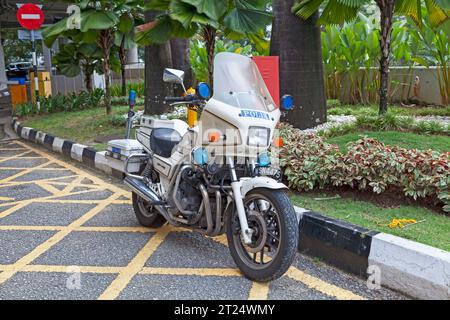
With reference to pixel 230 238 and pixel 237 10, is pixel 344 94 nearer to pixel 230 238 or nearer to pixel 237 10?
pixel 237 10

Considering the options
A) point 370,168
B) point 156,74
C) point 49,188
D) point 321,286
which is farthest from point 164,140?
point 156,74

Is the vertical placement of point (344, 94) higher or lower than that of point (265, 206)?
higher

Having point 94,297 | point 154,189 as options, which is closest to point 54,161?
point 154,189

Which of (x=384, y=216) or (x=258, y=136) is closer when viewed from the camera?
(x=258, y=136)

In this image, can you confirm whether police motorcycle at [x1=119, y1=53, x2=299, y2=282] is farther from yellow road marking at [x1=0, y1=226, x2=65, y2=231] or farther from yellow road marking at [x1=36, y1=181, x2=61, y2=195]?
yellow road marking at [x1=36, y1=181, x2=61, y2=195]

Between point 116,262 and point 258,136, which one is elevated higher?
point 258,136

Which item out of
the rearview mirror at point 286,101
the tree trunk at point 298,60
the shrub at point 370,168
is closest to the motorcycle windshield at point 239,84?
the rearview mirror at point 286,101

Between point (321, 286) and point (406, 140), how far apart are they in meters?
2.80

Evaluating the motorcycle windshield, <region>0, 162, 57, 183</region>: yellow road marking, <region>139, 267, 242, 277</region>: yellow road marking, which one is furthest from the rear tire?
<region>0, 162, 57, 183</region>: yellow road marking

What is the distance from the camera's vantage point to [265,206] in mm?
3414

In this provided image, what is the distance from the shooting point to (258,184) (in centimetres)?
334

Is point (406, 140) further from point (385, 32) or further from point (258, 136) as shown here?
point (258, 136)

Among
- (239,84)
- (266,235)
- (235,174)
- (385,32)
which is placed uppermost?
(385,32)
